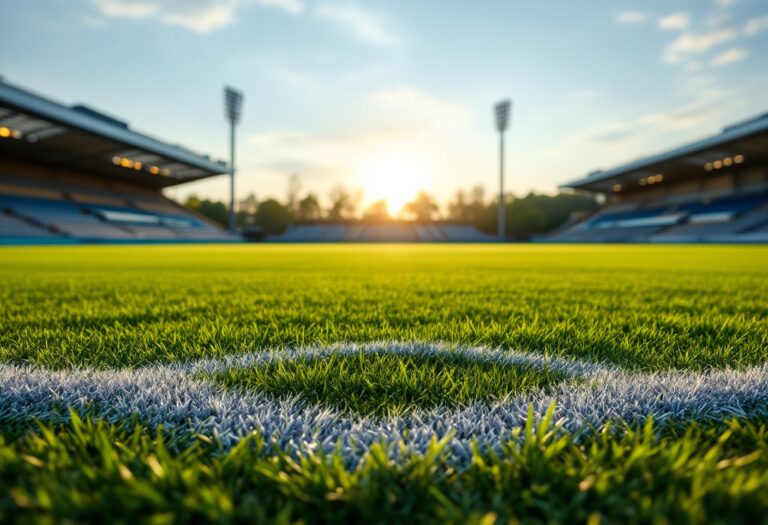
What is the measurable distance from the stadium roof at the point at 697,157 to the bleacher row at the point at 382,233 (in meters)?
13.5

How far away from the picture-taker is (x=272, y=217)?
48531 millimetres

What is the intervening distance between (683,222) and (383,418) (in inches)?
1550

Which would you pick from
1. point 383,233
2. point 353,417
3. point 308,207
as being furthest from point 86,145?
point 353,417

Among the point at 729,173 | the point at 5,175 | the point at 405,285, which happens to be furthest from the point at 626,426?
the point at 729,173

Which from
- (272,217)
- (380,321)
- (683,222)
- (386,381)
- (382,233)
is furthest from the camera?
(382,233)

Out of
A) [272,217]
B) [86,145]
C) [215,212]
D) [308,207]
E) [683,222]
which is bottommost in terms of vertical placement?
[683,222]

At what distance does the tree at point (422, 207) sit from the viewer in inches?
2478

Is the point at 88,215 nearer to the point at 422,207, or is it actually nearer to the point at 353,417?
the point at 353,417

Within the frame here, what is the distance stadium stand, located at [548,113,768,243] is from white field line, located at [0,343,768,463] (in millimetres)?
31370

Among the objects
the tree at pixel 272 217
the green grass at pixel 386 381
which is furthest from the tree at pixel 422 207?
the green grass at pixel 386 381

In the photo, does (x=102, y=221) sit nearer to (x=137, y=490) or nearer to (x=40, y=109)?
(x=40, y=109)

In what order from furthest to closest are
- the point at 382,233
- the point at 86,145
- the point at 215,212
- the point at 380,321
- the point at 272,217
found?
the point at 215,212, the point at 382,233, the point at 272,217, the point at 86,145, the point at 380,321

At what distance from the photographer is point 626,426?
3.08 ft

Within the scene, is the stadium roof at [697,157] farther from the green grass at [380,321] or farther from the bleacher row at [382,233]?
the green grass at [380,321]
